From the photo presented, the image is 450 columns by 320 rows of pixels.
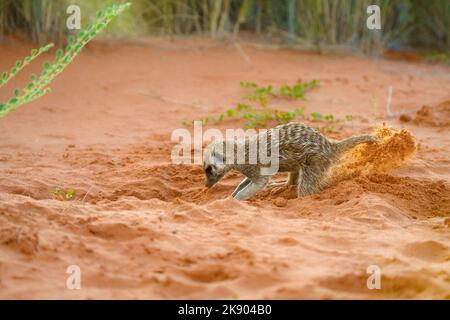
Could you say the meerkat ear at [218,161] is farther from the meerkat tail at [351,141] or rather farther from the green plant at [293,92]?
the green plant at [293,92]

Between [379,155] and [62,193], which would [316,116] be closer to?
[379,155]

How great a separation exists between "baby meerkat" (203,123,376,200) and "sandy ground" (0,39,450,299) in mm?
172

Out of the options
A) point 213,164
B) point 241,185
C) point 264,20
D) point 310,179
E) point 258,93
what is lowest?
point 241,185

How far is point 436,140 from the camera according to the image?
8141mm

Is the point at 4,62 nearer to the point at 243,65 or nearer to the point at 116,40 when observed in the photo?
the point at 116,40

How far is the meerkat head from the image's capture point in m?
6.20

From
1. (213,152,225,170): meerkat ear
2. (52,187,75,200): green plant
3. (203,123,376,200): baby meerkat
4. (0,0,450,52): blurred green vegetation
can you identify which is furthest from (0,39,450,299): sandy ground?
(0,0,450,52): blurred green vegetation

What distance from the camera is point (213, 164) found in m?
6.20

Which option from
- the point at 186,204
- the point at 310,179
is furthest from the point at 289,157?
the point at 186,204

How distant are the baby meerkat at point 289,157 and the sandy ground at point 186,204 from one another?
0.17 m

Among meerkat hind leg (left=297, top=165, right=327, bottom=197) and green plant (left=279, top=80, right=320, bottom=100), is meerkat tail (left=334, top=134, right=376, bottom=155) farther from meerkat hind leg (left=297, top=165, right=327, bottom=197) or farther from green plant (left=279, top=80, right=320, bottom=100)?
green plant (left=279, top=80, right=320, bottom=100)

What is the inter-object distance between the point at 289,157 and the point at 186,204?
1.36 metres
